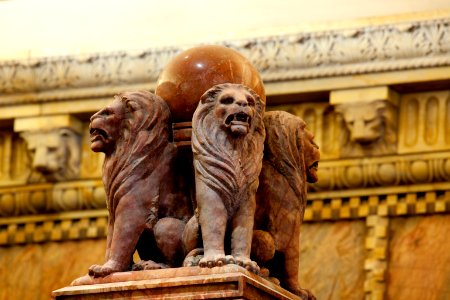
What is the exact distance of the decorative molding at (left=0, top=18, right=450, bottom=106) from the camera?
8.22 m

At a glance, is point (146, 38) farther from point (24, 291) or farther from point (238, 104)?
point (238, 104)

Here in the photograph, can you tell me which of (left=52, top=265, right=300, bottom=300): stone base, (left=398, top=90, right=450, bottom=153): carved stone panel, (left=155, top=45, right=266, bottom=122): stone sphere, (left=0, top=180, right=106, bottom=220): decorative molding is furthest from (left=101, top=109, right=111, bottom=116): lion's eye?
(left=0, top=180, right=106, bottom=220): decorative molding

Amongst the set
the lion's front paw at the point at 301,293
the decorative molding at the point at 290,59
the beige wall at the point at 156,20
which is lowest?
the lion's front paw at the point at 301,293

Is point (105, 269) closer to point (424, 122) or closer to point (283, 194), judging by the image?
point (283, 194)

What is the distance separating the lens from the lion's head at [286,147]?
6238 mm

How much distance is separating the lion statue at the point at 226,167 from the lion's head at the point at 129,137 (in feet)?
0.67

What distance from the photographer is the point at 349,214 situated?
27.4 ft

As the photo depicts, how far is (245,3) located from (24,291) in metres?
1.78

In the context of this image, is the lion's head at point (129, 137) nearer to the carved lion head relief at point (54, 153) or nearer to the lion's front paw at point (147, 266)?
the lion's front paw at point (147, 266)

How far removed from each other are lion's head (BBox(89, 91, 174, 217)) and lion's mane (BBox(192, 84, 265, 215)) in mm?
204

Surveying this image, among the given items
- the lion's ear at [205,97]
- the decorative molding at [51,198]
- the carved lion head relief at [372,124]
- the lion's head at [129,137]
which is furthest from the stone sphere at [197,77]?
the decorative molding at [51,198]

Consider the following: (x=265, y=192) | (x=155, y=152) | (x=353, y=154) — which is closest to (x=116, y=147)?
(x=155, y=152)

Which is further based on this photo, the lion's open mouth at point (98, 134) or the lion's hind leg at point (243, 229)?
the lion's open mouth at point (98, 134)

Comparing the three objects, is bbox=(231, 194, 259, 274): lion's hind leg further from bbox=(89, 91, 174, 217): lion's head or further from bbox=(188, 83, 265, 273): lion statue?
bbox=(89, 91, 174, 217): lion's head
